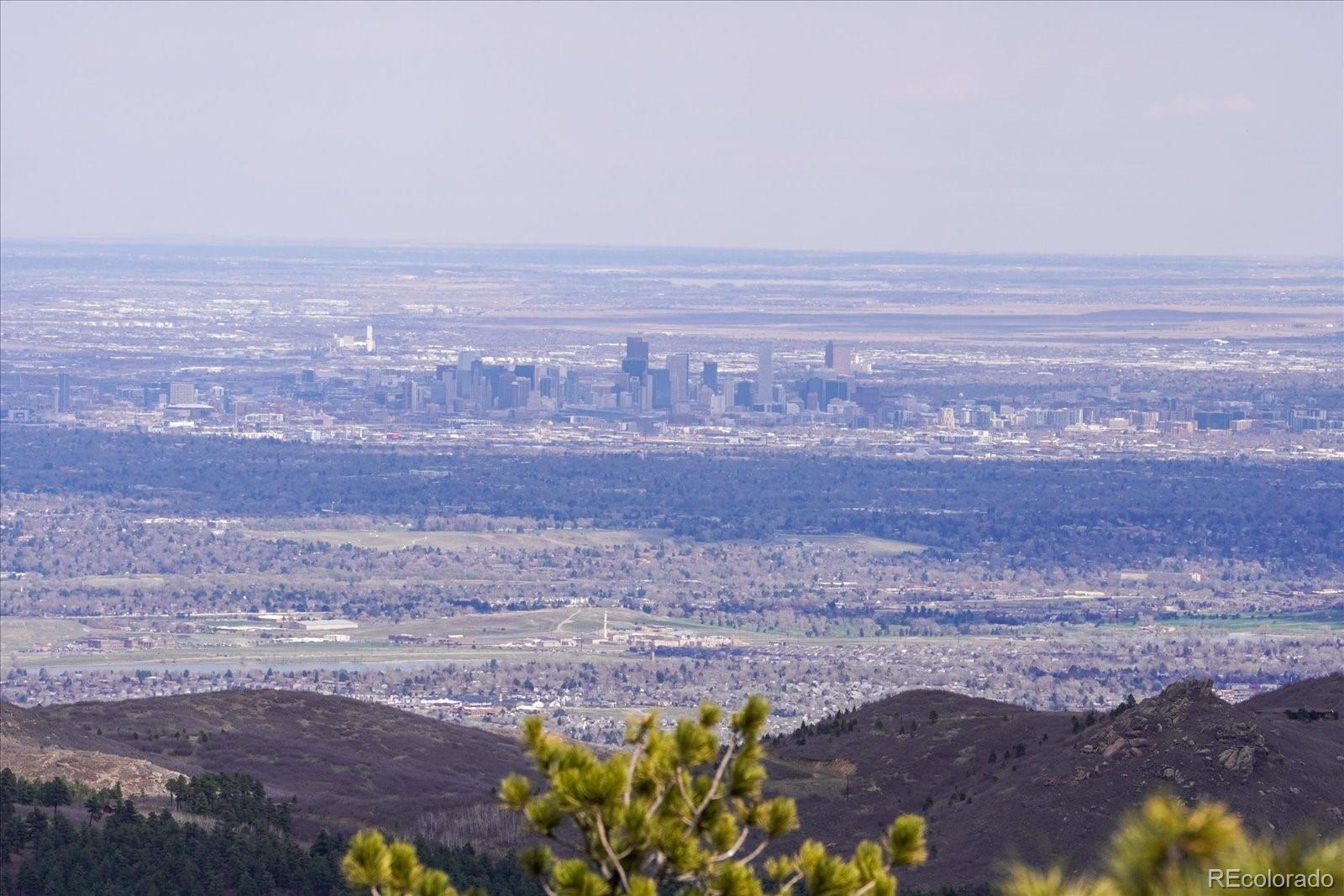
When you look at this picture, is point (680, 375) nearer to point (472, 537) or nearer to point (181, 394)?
point (181, 394)

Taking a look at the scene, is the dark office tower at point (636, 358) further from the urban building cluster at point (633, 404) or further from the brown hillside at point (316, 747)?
the brown hillside at point (316, 747)

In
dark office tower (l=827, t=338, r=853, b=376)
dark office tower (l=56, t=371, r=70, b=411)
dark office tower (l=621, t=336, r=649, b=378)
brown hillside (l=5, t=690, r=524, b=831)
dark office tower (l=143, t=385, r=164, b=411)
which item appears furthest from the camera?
dark office tower (l=827, t=338, r=853, b=376)

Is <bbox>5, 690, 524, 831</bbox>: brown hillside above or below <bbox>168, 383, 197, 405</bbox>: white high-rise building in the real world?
above

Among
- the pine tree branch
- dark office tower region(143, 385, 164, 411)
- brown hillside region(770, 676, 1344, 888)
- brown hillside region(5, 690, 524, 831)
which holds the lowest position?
dark office tower region(143, 385, 164, 411)

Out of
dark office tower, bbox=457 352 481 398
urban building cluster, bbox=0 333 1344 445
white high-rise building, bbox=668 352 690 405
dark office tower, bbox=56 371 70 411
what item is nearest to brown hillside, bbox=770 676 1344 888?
urban building cluster, bbox=0 333 1344 445

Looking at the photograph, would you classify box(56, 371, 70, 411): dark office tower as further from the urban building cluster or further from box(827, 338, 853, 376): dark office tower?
box(827, 338, 853, 376): dark office tower

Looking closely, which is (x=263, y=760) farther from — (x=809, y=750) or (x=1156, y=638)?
(x=1156, y=638)

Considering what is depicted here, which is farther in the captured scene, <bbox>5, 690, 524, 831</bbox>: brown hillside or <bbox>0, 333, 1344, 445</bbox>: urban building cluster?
<bbox>0, 333, 1344, 445</bbox>: urban building cluster
